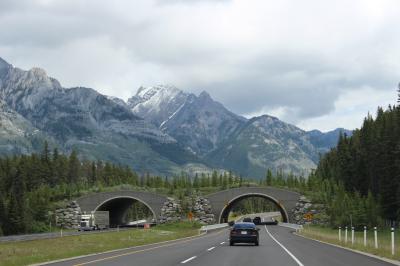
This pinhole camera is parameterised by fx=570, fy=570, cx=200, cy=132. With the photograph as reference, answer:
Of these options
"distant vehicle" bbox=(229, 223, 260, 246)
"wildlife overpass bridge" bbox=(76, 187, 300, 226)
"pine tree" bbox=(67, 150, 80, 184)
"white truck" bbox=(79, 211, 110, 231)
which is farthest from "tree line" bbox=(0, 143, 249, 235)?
"distant vehicle" bbox=(229, 223, 260, 246)

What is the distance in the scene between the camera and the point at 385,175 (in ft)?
312

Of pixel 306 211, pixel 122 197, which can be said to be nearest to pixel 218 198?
pixel 306 211

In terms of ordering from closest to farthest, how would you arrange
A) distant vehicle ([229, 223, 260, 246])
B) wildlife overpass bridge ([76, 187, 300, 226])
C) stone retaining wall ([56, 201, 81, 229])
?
distant vehicle ([229, 223, 260, 246]) < wildlife overpass bridge ([76, 187, 300, 226]) < stone retaining wall ([56, 201, 81, 229])

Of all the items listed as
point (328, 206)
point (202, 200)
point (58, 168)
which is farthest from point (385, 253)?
point (58, 168)

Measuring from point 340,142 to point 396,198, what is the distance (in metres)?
44.8

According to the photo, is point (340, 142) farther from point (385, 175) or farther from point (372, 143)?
point (385, 175)

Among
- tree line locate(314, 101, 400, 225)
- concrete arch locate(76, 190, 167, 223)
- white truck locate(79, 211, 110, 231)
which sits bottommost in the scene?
white truck locate(79, 211, 110, 231)

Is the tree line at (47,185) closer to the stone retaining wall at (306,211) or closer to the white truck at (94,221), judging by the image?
the white truck at (94,221)

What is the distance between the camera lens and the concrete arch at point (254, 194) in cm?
10869

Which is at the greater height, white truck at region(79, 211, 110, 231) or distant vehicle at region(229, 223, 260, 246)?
distant vehicle at region(229, 223, 260, 246)

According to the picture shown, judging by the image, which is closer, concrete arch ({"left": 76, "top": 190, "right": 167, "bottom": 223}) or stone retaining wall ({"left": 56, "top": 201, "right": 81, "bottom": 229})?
stone retaining wall ({"left": 56, "top": 201, "right": 81, "bottom": 229})

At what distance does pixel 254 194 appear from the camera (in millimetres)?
110188

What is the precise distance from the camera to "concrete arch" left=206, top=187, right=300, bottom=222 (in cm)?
10869

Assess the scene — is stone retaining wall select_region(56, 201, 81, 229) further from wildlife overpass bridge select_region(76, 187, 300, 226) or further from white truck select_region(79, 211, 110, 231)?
white truck select_region(79, 211, 110, 231)
